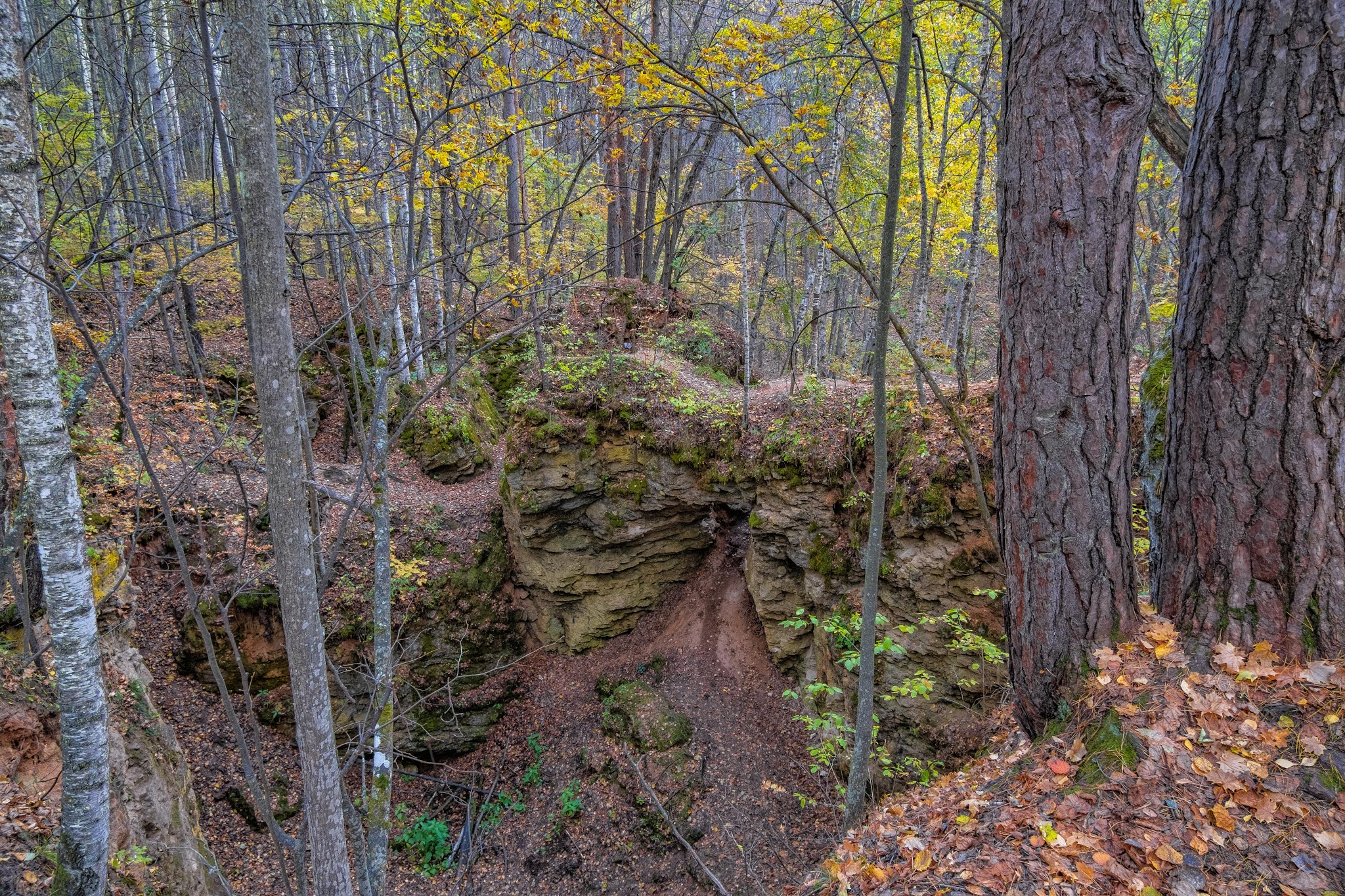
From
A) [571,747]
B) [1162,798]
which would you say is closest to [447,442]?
[571,747]

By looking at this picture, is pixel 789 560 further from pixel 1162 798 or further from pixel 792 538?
pixel 1162 798

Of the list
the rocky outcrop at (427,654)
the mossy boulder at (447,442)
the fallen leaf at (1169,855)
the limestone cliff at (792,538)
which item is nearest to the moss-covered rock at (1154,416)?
the fallen leaf at (1169,855)

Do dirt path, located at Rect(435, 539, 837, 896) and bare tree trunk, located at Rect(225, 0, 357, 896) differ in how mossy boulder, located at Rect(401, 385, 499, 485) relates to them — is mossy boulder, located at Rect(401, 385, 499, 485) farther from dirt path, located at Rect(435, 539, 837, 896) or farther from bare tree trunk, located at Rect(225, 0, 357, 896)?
bare tree trunk, located at Rect(225, 0, 357, 896)

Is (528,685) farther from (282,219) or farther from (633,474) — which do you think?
(282,219)

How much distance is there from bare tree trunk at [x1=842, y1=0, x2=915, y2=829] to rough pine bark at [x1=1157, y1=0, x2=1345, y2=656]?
46.3 inches

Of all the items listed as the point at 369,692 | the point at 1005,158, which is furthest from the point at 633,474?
the point at 1005,158

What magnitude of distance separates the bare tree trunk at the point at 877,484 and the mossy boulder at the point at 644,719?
5178 millimetres

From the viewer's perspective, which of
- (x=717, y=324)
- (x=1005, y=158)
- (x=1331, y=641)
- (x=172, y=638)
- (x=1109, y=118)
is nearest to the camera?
(x=1331, y=641)

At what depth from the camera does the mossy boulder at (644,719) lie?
8.33 m

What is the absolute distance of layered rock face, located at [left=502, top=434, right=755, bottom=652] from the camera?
9383 millimetres

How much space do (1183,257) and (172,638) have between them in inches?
443

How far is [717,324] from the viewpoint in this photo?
43.4ft

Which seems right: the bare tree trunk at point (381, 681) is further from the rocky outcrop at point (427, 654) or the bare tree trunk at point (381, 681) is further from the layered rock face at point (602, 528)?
the layered rock face at point (602, 528)

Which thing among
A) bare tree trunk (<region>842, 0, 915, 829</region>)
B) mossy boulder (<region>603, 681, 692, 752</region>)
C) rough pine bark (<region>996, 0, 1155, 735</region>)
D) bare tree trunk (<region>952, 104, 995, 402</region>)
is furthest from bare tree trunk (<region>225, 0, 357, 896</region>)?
mossy boulder (<region>603, 681, 692, 752</region>)
